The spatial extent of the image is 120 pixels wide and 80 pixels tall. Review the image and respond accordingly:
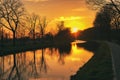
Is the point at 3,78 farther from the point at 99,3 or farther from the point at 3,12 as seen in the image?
the point at 3,12

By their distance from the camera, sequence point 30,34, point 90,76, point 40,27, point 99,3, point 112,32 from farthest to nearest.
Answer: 1. point 40,27
2. point 30,34
3. point 112,32
4. point 99,3
5. point 90,76

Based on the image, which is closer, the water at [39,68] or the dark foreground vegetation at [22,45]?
the water at [39,68]

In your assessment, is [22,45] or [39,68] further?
[22,45]

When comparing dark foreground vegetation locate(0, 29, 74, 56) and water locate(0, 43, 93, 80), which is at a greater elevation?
dark foreground vegetation locate(0, 29, 74, 56)

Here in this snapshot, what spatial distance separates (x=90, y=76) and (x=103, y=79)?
2.18 meters

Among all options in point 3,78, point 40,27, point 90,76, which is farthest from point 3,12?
point 40,27

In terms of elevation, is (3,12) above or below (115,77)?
above

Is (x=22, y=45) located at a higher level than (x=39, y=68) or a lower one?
higher

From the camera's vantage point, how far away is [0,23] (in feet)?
266

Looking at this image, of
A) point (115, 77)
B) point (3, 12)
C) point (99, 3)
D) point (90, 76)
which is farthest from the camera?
point (3, 12)

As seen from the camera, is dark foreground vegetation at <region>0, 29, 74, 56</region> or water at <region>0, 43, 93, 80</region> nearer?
water at <region>0, 43, 93, 80</region>

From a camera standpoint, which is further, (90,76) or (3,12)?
(3,12)

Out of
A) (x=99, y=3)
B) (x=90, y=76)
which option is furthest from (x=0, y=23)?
(x=90, y=76)

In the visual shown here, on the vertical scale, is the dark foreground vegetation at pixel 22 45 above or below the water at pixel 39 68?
above
